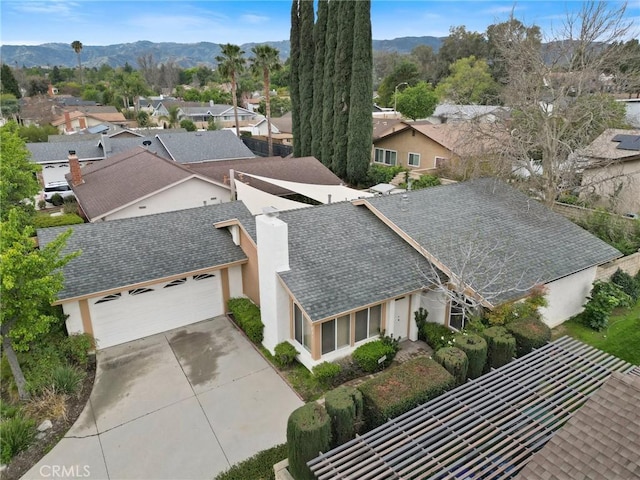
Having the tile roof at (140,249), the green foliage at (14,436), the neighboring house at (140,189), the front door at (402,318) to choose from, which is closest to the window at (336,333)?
the front door at (402,318)

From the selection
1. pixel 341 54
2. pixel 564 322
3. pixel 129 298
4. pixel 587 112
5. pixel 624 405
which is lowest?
pixel 564 322

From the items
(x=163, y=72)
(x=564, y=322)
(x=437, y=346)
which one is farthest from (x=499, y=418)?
(x=163, y=72)

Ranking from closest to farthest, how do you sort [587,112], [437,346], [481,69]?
[437,346], [587,112], [481,69]

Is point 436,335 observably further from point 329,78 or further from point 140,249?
point 329,78

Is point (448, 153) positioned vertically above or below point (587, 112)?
below

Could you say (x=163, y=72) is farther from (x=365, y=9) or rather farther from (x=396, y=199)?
(x=396, y=199)
